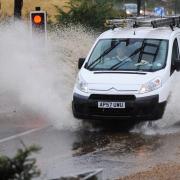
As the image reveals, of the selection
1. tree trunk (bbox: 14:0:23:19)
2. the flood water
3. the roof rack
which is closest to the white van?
the roof rack

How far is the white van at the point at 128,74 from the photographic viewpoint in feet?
38.0

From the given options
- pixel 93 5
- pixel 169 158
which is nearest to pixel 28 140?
pixel 169 158

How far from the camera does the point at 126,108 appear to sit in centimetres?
1148

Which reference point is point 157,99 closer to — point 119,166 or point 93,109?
point 93,109

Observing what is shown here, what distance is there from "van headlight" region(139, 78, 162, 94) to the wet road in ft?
2.38

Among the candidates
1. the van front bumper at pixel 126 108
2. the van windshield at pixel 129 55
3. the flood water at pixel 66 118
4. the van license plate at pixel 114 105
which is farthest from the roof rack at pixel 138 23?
the van license plate at pixel 114 105

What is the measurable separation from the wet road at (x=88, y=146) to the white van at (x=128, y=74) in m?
0.46

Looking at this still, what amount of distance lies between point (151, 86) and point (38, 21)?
200 inches

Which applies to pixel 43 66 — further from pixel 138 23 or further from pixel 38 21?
pixel 138 23

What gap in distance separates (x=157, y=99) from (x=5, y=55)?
31.2ft

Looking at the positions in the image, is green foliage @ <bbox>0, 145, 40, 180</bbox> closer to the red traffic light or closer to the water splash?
the water splash

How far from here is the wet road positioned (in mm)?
9051

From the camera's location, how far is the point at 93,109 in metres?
11.7

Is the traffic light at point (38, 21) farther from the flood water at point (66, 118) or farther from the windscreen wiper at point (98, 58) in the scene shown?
the windscreen wiper at point (98, 58)
